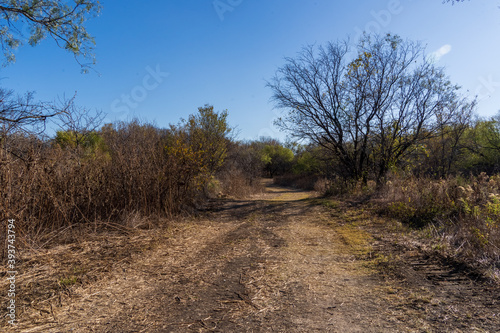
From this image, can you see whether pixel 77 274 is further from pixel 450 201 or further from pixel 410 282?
pixel 450 201

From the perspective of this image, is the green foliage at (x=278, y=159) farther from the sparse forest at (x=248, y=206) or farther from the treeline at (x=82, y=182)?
the treeline at (x=82, y=182)

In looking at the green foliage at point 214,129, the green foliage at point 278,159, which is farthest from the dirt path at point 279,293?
the green foliage at point 278,159

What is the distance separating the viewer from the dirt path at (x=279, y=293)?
2707 millimetres

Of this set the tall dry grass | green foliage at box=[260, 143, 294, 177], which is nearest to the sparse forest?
the tall dry grass

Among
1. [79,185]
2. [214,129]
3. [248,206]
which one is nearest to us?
[79,185]

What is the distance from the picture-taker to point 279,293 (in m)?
3.42

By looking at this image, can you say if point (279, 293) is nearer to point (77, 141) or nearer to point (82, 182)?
point (82, 182)

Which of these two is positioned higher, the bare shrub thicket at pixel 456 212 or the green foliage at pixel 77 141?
the green foliage at pixel 77 141

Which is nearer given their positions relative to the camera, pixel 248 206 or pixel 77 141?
pixel 77 141

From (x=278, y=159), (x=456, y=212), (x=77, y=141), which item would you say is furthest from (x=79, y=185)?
(x=278, y=159)

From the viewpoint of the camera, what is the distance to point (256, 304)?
10.3 feet

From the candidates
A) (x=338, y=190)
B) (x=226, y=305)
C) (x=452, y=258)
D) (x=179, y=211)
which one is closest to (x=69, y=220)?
(x=179, y=211)

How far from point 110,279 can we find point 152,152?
425 centimetres

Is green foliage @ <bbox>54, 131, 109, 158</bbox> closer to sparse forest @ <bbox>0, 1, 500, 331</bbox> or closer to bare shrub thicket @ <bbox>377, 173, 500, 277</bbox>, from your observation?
sparse forest @ <bbox>0, 1, 500, 331</bbox>
